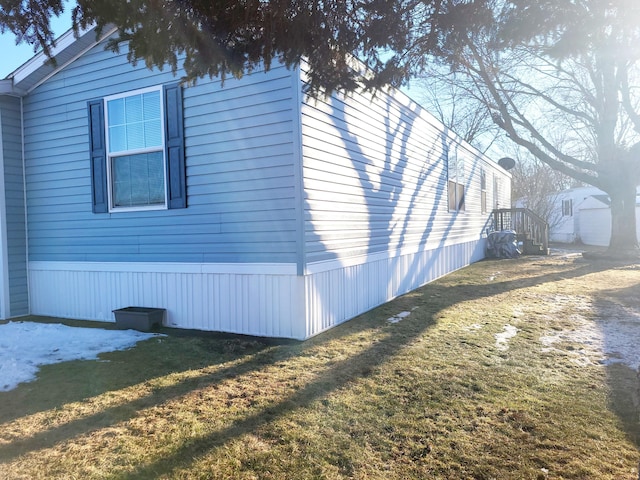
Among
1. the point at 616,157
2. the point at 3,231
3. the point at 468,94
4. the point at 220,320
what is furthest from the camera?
the point at 468,94

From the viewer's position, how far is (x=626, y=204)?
15344 mm

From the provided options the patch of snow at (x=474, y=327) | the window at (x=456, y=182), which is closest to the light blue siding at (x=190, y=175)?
the patch of snow at (x=474, y=327)

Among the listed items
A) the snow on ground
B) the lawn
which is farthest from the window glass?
the lawn

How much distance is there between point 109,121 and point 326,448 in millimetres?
5354

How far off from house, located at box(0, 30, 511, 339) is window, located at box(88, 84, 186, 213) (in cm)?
2

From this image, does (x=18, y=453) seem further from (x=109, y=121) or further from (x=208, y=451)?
(x=109, y=121)

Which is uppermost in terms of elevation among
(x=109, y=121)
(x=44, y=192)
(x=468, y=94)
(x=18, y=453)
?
(x=468, y=94)

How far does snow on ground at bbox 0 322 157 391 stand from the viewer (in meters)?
4.02

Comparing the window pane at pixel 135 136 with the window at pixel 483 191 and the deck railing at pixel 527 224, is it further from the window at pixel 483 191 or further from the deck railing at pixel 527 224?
the deck railing at pixel 527 224

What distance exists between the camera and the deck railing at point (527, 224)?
16.3m

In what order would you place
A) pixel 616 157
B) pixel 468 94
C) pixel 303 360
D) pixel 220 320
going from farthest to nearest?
pixel 468 94 < pixel 616 157 < pixel 220 320 < pixel 303 360

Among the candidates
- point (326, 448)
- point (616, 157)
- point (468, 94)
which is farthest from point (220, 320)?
point (616, 157)

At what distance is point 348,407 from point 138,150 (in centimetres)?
444

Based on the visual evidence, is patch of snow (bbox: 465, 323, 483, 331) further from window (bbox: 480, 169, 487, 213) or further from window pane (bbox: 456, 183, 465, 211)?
window (bbox: 480, 169, 487, 213)
